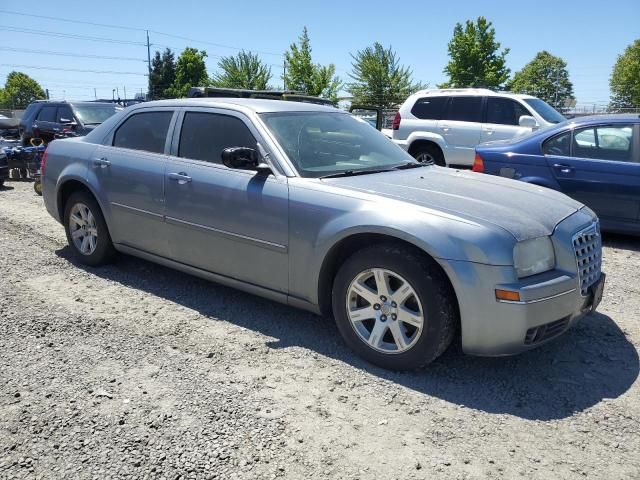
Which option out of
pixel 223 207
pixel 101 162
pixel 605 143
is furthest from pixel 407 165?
pixel 605 143

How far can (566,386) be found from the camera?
322 cm

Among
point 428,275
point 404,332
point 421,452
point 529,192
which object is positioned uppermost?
point 529,192

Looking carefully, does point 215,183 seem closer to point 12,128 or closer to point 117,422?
point 117,422

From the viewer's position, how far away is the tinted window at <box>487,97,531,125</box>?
33.8 ft

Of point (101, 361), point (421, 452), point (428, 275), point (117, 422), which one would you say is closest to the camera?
point (421, 452)

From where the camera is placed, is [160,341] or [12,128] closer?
[160,341]

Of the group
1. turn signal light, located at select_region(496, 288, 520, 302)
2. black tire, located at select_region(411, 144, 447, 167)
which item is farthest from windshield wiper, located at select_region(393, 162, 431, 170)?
A: black tire, located at select_region(411, 144, 447, 167)

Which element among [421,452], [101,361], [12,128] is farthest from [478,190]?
[12,128]

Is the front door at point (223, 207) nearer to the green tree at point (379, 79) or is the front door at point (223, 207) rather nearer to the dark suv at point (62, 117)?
the dark suv at point (62, 117)

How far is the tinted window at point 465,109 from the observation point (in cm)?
1066

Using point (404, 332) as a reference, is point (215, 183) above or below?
above

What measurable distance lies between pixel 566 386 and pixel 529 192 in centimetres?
136

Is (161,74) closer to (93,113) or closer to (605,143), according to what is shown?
(93,113)

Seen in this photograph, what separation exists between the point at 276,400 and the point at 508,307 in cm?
136
